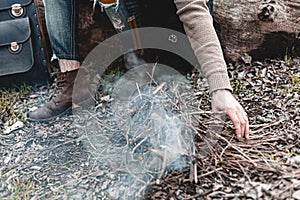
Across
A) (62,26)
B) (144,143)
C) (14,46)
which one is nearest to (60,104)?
(62,26)

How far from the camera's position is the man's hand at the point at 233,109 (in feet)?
4.61

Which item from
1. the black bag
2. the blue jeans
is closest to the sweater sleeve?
the blue jeans

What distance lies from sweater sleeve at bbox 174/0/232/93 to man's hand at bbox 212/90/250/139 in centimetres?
3

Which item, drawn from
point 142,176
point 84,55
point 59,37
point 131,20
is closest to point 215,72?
point 142,176

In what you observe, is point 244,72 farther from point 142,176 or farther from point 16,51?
point 16,51

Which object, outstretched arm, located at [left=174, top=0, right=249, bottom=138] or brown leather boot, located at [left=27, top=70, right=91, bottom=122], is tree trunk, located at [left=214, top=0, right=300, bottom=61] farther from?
brown leather boot, located at [left=27, top=70, right=91, bottom=122]

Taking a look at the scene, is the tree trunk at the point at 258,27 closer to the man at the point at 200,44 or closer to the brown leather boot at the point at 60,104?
the man at the point at 200,44

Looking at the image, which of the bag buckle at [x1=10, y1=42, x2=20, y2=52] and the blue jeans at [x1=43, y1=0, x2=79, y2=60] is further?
the bag buckle at [x1=10, y1=42, x2=20, y2=52]

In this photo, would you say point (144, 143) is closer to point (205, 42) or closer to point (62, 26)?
point (205, 42)

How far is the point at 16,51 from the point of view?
2.22 metres

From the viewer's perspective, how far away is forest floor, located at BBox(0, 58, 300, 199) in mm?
1297

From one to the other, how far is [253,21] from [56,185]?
1225 millimetres

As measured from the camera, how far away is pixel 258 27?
210 cm

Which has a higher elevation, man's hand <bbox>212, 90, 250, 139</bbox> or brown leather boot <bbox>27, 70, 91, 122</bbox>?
man's hand <bbox>212, 90, 250, 139</bbox>
